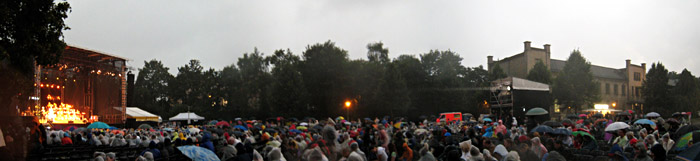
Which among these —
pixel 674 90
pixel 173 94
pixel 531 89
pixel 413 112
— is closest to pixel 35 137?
pixel 531 89

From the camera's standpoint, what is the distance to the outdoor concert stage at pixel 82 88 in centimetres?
3456

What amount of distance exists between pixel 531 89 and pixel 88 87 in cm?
3145

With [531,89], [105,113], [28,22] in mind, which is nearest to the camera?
[28,22]

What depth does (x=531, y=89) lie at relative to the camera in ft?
119

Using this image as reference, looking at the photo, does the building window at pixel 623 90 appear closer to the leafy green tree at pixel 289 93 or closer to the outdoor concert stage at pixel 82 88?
the leafy green tree at pixel 289 93

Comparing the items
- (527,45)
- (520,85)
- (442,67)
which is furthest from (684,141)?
(527,45)

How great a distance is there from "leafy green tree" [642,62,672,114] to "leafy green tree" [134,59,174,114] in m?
55.8

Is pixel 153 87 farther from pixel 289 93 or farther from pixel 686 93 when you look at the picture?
pixel 686 93

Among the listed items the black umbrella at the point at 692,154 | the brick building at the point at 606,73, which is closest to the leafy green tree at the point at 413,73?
the brick building at the point at 606,73

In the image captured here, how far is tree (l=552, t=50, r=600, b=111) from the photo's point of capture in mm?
51469

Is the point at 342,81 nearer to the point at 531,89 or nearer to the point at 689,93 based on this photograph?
the point at 531,89

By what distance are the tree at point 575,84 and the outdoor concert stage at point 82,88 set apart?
131ft

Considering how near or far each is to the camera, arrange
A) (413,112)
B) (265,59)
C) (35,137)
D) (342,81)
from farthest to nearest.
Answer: (265,59)
(413,112)
(342,81)
(35,137)

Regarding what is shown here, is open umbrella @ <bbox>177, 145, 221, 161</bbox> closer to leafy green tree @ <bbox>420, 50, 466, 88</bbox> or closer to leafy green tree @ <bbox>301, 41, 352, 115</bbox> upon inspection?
leafy green tree @ <bbox>301, 41, 352, 115</bbox>
